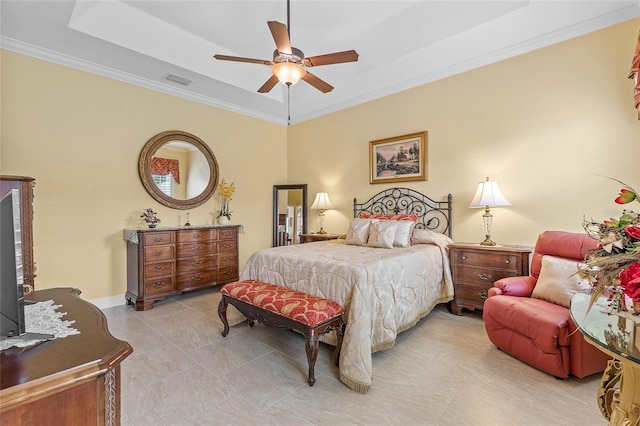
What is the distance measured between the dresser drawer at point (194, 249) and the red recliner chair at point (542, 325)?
3639 millimetres

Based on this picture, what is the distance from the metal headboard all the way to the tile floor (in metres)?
1.54

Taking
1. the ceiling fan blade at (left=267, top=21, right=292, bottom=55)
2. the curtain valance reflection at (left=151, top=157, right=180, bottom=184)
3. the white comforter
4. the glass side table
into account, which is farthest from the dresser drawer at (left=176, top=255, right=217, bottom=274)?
the glass side table

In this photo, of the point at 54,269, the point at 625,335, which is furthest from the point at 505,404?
the point at 54,269

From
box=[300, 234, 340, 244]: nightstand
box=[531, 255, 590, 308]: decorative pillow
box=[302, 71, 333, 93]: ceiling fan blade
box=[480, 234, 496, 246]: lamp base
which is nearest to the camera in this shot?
box=[531, 255, 590, 308]: decorative pillow

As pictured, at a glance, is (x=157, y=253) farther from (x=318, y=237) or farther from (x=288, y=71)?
(x=288, y=71)

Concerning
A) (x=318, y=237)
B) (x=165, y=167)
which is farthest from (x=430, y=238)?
(x=165, y=167)

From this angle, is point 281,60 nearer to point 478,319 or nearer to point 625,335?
point 625,335

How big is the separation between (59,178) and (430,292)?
461 centimetres

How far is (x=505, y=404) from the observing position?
5.91ft

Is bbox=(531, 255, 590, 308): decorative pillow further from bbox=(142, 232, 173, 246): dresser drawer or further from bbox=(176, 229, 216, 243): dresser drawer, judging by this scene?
bbox=(142, 232, 173, 246): dresser drawer

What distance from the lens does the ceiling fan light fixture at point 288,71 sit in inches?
94.1

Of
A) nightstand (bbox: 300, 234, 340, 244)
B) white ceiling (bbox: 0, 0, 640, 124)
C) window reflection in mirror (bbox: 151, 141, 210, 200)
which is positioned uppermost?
white ceiling (bbox: 0, 0, 640, 124)

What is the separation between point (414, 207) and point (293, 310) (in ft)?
9.00

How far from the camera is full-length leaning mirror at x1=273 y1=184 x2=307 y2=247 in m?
5.67
